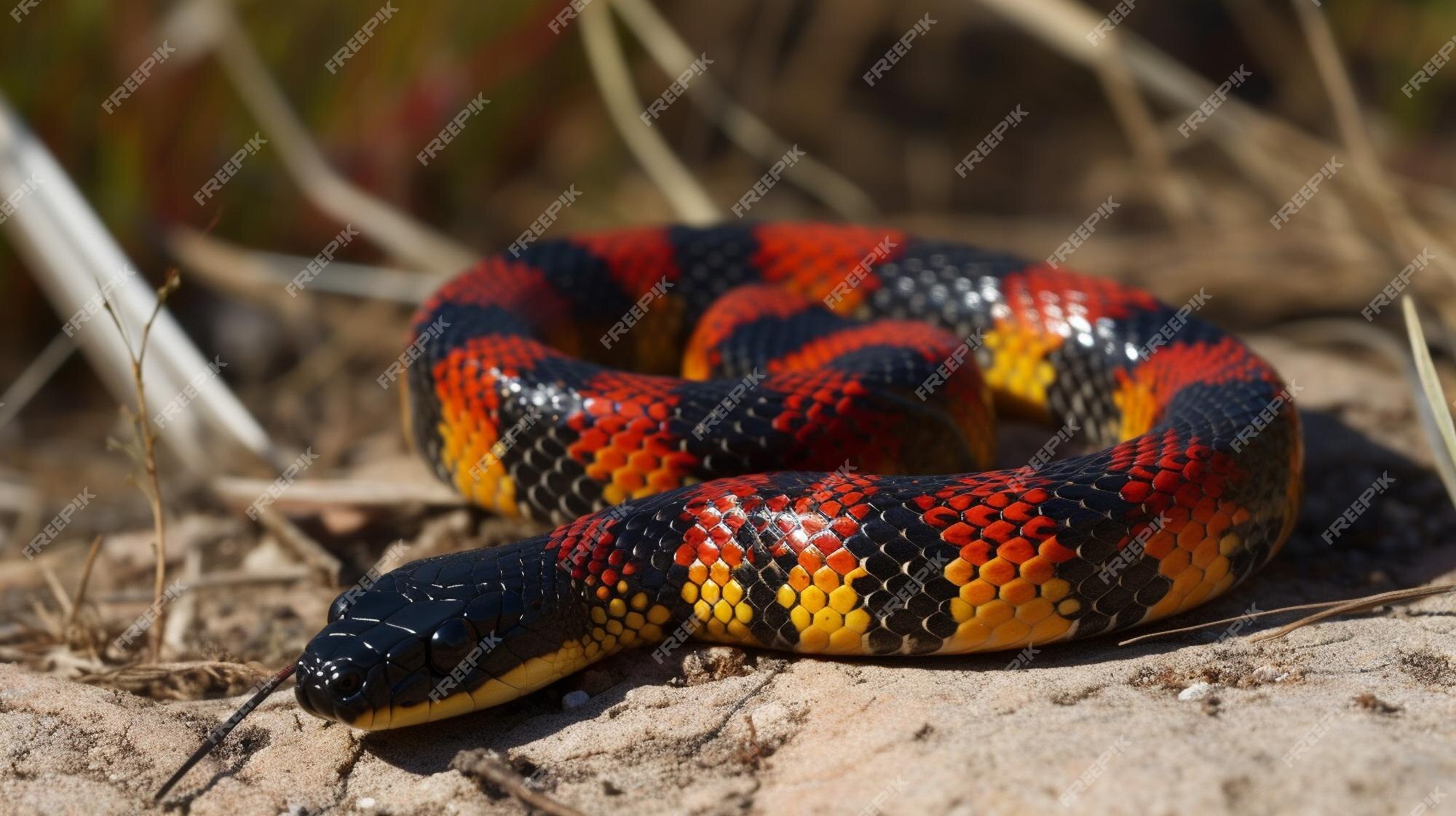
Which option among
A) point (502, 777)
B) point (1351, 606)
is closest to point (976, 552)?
point (1351, 606)

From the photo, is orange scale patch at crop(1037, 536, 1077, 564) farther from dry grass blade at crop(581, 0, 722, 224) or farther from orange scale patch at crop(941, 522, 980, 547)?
dry grass blade at crop(581, 0, 722, 224)

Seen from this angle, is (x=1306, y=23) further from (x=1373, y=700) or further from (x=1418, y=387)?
(x=1373, y=700)

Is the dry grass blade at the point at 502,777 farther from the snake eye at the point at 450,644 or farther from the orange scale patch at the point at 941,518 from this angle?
the orange scale patch at the point at 941,518

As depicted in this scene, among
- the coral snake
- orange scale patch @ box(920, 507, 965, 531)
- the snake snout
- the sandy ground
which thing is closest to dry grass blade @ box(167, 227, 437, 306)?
the coral snake

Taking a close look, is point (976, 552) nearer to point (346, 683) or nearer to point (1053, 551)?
point (1053, 551)

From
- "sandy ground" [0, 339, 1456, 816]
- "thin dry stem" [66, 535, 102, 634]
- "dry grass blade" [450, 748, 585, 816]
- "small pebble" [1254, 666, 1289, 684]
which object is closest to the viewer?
A: "sandy ground" [0, 339, 1456, 816]

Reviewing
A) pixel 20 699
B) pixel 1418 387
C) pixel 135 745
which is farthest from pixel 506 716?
pixel 1418 387
